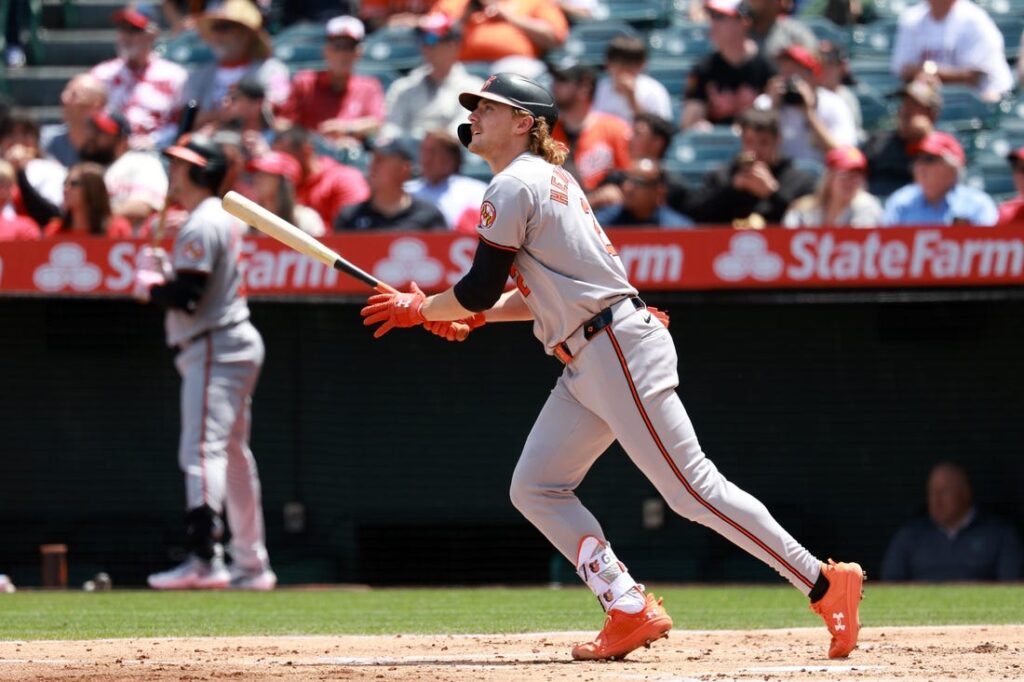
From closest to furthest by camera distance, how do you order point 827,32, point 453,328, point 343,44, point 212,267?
1. point 453,328
2. point 212,267
3. point 343,44
4. point 827,32

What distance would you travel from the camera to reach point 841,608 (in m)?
4.73

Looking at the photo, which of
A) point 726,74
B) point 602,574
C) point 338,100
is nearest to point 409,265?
point 338,100

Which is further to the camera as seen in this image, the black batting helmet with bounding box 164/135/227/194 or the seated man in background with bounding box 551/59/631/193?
the seated man in background with bounding box 551/59/631/193

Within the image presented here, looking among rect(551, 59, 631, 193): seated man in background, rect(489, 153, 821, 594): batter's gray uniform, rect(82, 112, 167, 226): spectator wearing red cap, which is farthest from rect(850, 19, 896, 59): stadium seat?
rect(489, 153, 821, 594): batter's gray uniform

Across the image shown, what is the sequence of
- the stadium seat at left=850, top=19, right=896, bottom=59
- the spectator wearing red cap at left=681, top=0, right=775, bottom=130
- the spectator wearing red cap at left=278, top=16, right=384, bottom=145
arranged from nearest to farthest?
the spectator wearing red cap at left=681, top=0, right=775, bottom=130 < the spectator wearing red cap at left=278, top=16, right=384, bottom=145 < the stadium seat at left=850, top=19, right=896, bottom=59

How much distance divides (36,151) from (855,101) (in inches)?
198

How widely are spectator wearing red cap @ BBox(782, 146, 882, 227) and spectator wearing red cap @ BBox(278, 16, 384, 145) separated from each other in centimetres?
321

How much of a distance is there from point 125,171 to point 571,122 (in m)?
2.62

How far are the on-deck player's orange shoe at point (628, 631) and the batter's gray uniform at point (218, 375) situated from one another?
3.32m

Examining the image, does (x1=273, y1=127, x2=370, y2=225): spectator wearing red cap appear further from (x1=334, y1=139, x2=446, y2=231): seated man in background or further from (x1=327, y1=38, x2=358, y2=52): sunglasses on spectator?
(x1=327, y1=38, x2=358, y2=52): sunglasses on spectator

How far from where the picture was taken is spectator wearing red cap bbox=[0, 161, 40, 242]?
30.8ft

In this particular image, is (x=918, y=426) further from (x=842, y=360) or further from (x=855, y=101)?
(x=855, y=101)

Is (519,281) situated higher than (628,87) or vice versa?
(628,87)

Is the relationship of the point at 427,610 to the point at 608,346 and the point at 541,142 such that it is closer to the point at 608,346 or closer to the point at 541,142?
the point at 608,346
